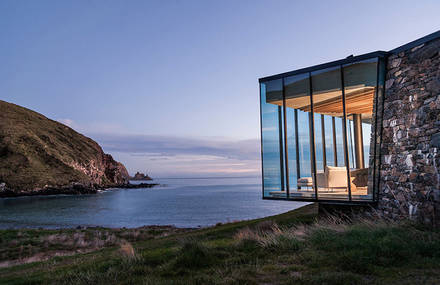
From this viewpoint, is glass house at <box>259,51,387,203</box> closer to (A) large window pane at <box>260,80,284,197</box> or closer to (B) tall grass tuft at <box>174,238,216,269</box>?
(A) large window pane at <box>260,80,284,197</box>

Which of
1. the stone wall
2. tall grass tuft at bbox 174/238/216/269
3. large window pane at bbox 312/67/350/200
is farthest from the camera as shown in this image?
large window pane at bbox 312/67/350/200

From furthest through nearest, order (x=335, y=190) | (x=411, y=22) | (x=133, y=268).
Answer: (x=411, y=22), (x=335, y=190), (x=133, y=268)

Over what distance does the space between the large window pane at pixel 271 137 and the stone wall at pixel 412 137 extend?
3.00m

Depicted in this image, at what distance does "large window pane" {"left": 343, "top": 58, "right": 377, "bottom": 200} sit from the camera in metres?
7.72

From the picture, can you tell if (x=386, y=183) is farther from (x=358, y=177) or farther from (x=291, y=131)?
(x=291, y=131)

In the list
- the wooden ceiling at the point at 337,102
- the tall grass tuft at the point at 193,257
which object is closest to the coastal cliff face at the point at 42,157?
the wooden ceiling at the point at 337,102

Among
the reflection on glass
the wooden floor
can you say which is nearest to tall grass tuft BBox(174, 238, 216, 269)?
the wooden floor

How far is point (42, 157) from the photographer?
66438 mm

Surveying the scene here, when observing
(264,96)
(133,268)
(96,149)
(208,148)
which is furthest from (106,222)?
(96,149)

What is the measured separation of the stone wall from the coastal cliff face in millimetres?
66808

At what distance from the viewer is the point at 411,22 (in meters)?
12.8

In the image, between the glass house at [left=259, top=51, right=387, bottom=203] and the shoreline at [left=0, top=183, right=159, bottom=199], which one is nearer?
the glass house at [left=259, top=51, right=387, bottom=203]

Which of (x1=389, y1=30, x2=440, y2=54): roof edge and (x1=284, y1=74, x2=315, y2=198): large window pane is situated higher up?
(x1=389, y1=30, x2=440, y2=54): roof edge

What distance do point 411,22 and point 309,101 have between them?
792 cm
